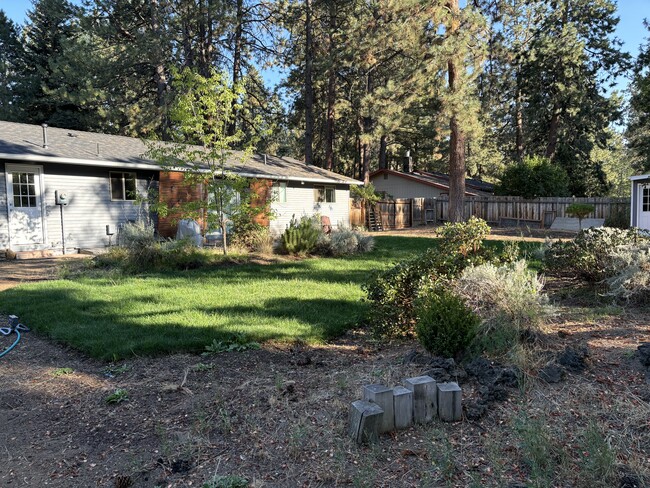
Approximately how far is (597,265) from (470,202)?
19653mm

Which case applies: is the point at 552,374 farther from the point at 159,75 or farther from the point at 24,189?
the point at 159,75

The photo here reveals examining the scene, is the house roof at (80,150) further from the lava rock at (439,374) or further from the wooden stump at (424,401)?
the wooden stump at (424,401)

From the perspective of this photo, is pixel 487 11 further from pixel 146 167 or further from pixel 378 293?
pixel 378 293

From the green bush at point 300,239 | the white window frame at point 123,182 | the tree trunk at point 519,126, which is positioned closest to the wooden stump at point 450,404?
the green bush at point 300,239

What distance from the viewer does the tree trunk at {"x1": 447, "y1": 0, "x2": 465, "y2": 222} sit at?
49.2 feet

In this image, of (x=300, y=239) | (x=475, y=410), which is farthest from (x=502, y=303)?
(x=300, y=239)

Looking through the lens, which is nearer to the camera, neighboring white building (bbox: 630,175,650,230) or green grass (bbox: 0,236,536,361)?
green grass (bbox: 0,236,536,361)

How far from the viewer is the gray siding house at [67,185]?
11.9 m

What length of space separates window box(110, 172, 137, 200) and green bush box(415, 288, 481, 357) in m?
12.3

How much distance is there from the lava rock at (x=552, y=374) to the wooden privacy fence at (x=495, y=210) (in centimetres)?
1945

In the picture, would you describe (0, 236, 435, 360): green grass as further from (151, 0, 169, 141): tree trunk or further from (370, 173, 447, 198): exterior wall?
(370, 173, 447, 198): exterior wall

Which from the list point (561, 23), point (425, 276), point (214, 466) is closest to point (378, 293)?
point (425, 276)

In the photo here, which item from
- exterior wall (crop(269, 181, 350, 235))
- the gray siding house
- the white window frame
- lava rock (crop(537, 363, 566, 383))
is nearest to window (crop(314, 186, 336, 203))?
exterior wall (crop(269, 181, 350, 235))

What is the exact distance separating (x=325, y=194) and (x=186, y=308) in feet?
52.6
